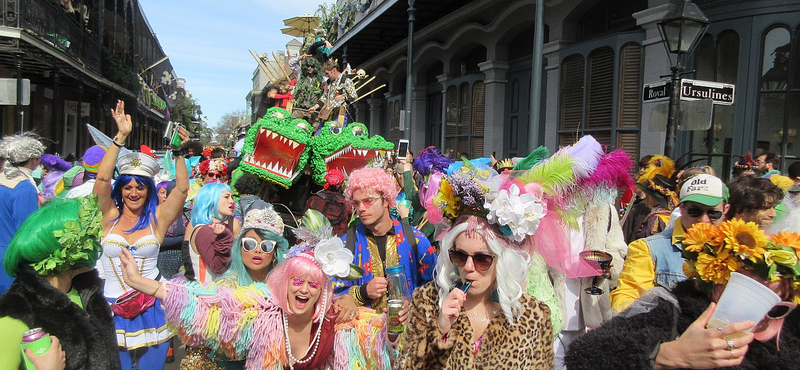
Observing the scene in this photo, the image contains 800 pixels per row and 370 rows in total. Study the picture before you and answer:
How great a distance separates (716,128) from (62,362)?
1000 centimetres

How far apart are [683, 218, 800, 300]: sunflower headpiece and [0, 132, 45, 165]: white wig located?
241 inches

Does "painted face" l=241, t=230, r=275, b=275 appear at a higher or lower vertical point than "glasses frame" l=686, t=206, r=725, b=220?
lower

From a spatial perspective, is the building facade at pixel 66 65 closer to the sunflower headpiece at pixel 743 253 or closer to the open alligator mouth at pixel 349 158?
the open alligator mouth at pixel 349 158

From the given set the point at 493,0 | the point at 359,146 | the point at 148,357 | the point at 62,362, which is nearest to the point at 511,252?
the point at 62,362

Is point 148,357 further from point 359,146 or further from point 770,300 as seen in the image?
point 770,300

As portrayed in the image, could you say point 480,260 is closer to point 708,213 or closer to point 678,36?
point 708,213

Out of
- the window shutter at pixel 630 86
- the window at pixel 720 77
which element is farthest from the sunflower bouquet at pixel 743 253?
the window shutter at pixel 630 86

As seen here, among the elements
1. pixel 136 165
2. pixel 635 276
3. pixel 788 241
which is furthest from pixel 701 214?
pixel 136 165

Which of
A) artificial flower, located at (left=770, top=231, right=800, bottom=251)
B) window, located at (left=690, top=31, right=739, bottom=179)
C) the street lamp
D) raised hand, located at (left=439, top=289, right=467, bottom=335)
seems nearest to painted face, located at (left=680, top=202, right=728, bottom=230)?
artificial flower, located at (left=770, top=231, right=800, bottom=251)

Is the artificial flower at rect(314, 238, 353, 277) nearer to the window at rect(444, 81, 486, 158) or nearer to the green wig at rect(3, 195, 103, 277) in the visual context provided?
the green wig at rect(3, 195, 103, 277)

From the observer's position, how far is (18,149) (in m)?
5.40

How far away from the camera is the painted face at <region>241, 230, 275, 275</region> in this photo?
132 inches

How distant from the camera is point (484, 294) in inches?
94.5

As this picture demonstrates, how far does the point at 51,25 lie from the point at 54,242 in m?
16.0
